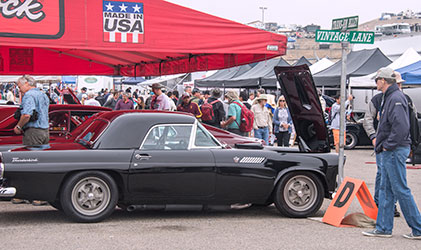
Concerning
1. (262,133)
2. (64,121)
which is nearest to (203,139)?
(64,121)

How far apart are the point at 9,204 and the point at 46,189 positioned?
208 cm

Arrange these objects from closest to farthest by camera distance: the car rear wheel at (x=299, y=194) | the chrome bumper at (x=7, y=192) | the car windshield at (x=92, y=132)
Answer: the chrome bumper at (x=7, y=192) → the car windshield at (x=92, y=132) → the car rear wheel at (x=299, y=194)

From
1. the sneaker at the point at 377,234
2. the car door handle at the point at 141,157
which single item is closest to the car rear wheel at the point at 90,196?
the car door handle at the point at 141,157

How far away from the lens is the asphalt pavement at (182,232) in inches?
237

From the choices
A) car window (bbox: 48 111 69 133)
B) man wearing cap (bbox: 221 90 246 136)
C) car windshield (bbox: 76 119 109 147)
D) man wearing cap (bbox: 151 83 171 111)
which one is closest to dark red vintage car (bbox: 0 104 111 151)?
car window (bbox: 48 111 69 133)

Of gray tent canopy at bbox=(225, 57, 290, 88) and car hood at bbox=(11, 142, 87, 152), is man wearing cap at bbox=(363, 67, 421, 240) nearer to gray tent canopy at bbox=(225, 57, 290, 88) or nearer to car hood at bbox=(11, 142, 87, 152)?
car hood at bbox=(11, 142, 87, 152)

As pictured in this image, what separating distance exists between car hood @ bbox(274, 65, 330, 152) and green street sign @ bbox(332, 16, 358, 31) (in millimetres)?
1291

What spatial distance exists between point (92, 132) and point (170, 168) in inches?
48.4

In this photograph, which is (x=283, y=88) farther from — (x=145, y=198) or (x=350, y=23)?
(x=145, y=198)

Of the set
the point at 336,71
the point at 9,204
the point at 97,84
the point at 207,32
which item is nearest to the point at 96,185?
the point at 9,204

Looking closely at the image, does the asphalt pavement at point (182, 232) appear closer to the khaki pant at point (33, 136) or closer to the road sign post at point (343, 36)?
the khaki pant at point (33, 136)

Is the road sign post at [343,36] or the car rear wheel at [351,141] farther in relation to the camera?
the car rear wheel at [351,141]

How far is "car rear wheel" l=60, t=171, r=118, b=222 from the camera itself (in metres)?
6.84

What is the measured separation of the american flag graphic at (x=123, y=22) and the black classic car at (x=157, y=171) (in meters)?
2.11
